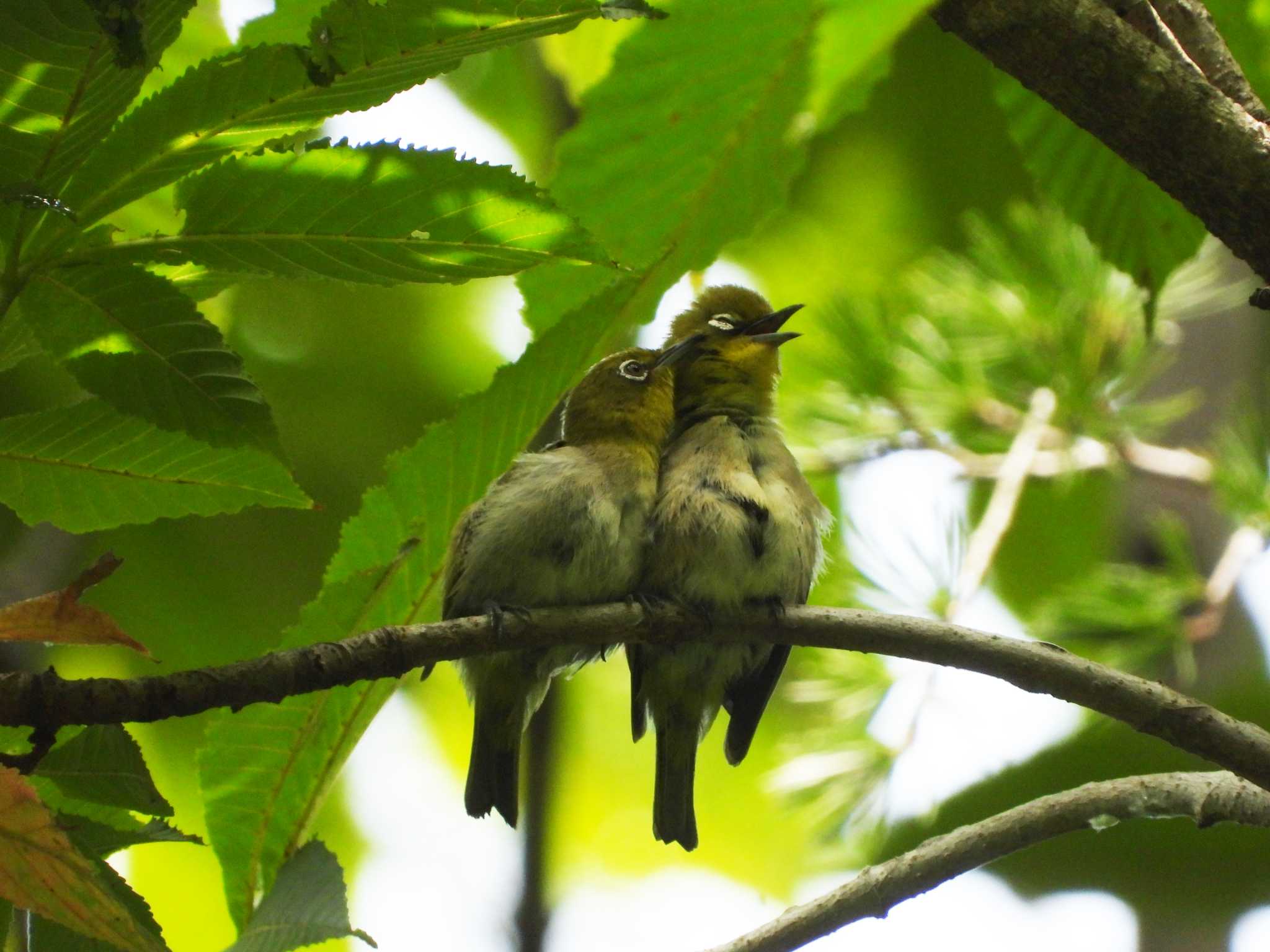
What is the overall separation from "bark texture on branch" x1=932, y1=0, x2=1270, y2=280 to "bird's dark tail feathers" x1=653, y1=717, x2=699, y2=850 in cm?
218

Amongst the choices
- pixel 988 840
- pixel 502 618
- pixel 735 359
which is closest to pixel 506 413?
pixel 502 618

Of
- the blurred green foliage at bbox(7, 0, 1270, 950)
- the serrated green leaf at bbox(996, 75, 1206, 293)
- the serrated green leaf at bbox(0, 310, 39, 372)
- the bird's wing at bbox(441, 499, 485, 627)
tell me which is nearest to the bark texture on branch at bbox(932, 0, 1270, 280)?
the blurred green foliage at bbox(7, 0, 1270, 950)

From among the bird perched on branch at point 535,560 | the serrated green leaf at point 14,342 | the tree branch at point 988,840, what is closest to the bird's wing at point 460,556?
the bird perched on branch at point 535,560

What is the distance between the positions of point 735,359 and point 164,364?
2.97 meters

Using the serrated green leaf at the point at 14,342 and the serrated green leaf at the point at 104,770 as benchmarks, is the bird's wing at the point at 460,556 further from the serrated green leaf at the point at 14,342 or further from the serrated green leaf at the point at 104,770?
the serrated green leaf at the point at 14,342

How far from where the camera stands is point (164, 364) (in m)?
1.60

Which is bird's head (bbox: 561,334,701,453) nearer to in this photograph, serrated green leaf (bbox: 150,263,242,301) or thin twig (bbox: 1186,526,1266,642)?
thin twig (bbox: 1186,526,1266,642)

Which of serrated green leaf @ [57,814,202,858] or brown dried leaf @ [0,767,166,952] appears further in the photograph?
serrated green leaf @ [57,814,202,858]

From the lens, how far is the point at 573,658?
3.58m

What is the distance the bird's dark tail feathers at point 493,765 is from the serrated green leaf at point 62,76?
2444 millimetres

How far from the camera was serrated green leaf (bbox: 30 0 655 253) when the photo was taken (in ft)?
4.87

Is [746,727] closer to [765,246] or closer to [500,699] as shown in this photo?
[500,699]

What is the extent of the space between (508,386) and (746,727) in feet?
6.40

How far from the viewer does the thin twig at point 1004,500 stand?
4.22m
